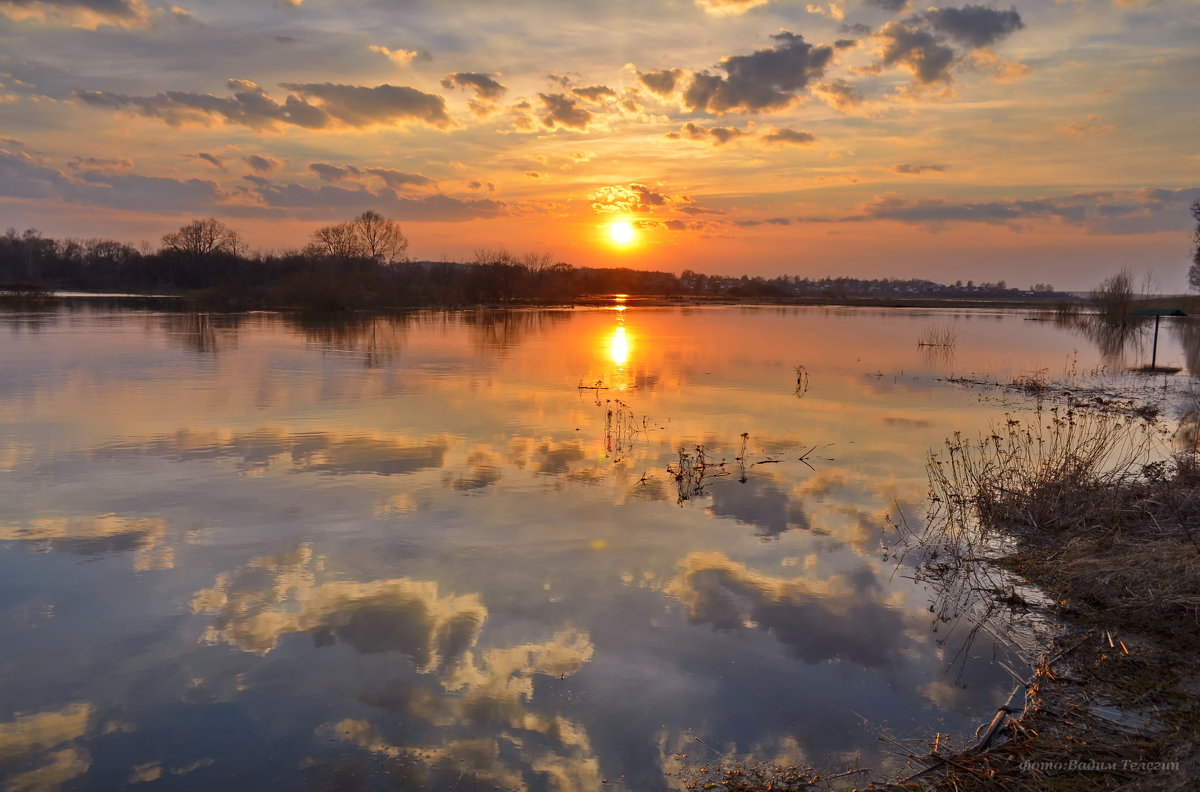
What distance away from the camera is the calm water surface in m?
4.93

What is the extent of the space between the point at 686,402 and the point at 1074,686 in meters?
13.0

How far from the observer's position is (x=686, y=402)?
60.5 feet

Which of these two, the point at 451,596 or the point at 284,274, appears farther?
the point at 284,274

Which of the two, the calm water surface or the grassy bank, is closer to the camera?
the grassy bank

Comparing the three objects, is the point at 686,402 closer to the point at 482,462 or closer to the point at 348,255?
the point at 482,462

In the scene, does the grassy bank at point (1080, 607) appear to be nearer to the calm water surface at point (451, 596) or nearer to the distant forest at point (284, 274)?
the calm water surface at point (451, 596)

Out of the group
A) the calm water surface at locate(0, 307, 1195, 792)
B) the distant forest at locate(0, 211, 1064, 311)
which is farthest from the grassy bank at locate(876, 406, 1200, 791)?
the distant forest at locate(0, 211, 1064, 311)

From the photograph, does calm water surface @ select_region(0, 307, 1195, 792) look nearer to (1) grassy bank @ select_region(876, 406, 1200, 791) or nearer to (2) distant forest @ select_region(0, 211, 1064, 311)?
(1) grassy bank @ select_region(876, 406, 1200, 791)

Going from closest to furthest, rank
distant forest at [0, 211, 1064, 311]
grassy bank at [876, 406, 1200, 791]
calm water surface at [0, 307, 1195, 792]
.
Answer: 1. grassy bank at [876, 406, 1200, 791]
2. calm water surface at [0, 307, 1195, 792]
3. distant forest at [0, 211, 1064, 311]

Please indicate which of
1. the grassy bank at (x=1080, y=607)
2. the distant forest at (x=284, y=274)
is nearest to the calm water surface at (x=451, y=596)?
the grassy bank at (x=1080, y=607)

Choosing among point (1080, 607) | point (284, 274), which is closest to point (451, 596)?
point (1080, 607)

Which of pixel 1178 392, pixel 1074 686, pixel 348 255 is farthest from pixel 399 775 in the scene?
pixel 348 255

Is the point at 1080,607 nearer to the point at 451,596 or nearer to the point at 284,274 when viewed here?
the point at 451,596

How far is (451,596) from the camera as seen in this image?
23.3ft
